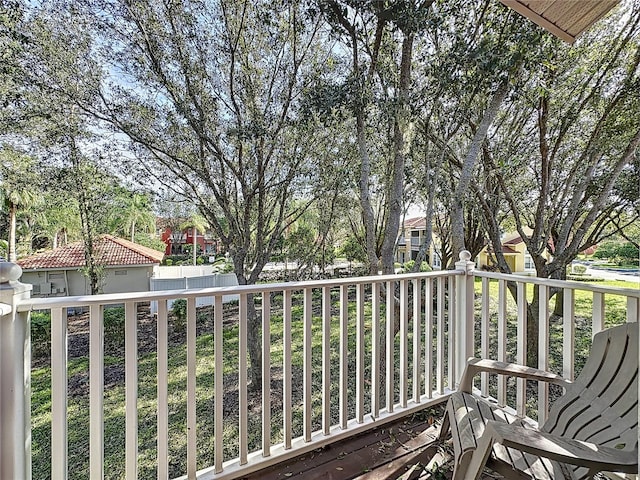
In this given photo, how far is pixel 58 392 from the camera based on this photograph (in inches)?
54.4

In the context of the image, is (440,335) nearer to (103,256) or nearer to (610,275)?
(103,256)

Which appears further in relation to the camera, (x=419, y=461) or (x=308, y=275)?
(x=308, y=275)

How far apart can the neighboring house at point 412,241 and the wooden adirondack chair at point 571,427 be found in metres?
4.94

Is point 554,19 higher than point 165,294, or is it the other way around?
point 554,19

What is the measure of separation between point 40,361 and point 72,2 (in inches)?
201

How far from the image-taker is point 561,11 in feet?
5.70

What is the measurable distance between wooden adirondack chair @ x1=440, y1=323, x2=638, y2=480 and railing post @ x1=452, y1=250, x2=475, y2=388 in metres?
0.70

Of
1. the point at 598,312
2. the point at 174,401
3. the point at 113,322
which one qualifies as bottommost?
the point at 174,401

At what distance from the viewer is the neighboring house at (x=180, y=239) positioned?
209 inches

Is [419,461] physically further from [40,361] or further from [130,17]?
[40,361]

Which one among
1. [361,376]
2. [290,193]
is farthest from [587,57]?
[361,376]

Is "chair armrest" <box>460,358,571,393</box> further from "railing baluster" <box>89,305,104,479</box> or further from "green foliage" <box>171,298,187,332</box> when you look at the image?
"green foliage" <box>171,298,187,332</box>

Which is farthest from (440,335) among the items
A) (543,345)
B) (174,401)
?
(174,401)

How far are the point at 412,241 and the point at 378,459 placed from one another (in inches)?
298
